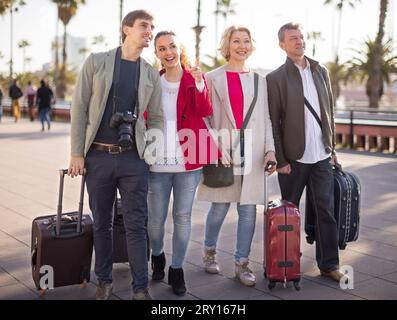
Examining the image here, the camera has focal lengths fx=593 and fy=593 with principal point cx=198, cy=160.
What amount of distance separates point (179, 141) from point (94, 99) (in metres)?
0.69

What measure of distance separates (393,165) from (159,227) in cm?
872

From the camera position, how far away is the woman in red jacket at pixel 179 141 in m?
4.11

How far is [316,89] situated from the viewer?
4551mm

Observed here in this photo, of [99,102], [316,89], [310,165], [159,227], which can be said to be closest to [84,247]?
[159,227]

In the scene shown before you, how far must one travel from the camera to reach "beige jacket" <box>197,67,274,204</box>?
439cm

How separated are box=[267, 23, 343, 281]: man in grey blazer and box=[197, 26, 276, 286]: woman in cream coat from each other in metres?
0.13

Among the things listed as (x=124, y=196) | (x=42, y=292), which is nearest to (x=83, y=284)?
(x=42, y=292)

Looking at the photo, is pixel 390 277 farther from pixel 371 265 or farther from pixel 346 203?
pixel 346 203

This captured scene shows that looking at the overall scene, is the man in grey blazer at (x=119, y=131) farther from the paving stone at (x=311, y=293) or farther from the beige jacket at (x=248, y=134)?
the paving stone at (x=311, y=293)

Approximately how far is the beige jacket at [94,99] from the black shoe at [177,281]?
2.91 ft

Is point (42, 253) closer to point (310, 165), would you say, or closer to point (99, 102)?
point (99, 102)

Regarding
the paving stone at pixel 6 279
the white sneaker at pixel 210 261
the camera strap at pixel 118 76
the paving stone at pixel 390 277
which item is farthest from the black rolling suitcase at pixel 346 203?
the paving stone at pixel 6 279

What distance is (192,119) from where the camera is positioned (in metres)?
4.17
